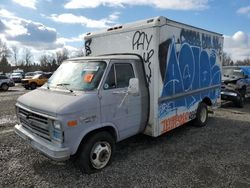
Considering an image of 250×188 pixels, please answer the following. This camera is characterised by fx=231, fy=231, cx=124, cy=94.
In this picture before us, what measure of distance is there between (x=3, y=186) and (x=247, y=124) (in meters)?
7.61

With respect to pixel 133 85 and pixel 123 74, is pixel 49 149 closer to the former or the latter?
pixel 133 85

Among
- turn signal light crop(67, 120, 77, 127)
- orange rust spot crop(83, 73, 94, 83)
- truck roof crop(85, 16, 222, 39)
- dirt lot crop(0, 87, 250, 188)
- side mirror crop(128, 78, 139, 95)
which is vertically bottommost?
dirt lot crop(0, 87, 250, 188)

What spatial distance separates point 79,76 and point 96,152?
1520 millimetres

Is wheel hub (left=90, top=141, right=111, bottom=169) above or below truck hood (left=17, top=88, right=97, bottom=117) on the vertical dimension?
below

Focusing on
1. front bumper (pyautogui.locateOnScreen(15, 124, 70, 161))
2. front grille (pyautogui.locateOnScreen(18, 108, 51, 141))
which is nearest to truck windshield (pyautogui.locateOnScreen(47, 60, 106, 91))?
front grille (pyautogui.locateOnScreen(18, 108, 51, 141))

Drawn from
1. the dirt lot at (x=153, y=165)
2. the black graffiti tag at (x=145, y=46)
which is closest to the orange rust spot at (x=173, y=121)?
the dirt lot at (x=153, y=165)

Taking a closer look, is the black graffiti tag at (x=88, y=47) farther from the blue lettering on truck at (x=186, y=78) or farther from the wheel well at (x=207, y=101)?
the wheel well at (x=207, y=101)

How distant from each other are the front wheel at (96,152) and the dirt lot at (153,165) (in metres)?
0.15

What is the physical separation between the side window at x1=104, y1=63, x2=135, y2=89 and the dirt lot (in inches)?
65.7

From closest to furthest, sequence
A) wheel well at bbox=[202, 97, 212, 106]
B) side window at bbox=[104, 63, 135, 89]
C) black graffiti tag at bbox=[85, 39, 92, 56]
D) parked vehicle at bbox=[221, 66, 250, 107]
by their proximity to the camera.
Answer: side window at bbox=[104, 63, 135, 89]
black graffiti tag at bbox=[85, 39, 92, 56]
wheel well at bbox=[202, 97, 212, 106]
parked vehicle at bbox=[221, 66, 250, 107]

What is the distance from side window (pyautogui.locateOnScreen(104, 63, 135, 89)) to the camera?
451cm

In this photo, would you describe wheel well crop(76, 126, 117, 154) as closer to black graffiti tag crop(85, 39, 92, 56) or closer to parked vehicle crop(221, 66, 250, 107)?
black graffiti tag crop(85, 39, 92, 56)

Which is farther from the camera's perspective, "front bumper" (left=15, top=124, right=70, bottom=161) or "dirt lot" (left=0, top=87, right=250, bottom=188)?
"dirt lot" (left=0, top=87, right=250, bottom=188)

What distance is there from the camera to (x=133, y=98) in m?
4.97
